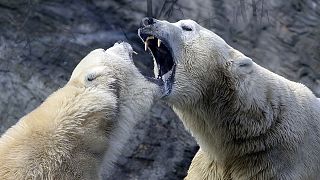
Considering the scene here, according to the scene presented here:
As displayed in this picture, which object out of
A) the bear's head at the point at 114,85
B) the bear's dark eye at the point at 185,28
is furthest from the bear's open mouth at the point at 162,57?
the bear's head at the point at 114,85

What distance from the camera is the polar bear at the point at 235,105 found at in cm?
573

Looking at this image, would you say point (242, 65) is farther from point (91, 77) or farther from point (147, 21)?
point (91, 77)

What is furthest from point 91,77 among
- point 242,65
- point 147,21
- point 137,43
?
point 137,43

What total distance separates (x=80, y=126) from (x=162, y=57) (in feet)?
4.82

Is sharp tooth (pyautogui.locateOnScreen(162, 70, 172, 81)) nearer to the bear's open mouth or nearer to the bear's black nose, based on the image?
the bear's open mouth

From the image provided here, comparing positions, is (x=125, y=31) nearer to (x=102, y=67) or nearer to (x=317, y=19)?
(x=317, y=19)

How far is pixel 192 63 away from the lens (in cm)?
574

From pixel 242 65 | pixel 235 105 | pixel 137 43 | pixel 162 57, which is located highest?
pixel 242 65

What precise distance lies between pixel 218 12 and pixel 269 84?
248 centimetres

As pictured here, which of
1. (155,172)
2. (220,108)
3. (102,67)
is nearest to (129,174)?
(155,172)

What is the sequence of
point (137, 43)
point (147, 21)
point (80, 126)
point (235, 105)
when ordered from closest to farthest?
point (80, 126) → point (147, 21) → point (235, 105) → point (137, 43)

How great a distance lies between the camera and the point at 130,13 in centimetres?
815

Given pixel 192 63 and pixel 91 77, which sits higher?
pixel 91 77

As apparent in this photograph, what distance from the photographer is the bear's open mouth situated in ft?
18.6
